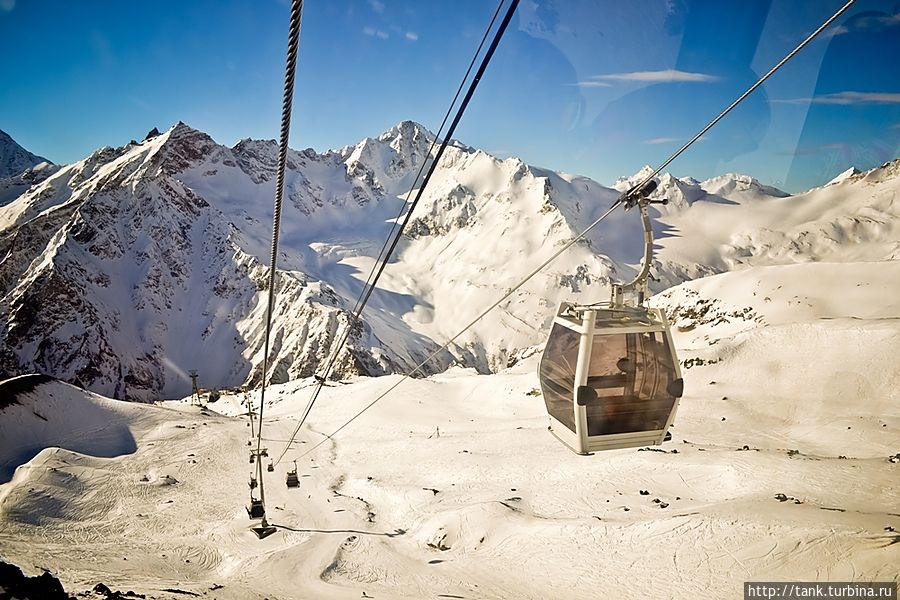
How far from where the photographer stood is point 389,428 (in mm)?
31953

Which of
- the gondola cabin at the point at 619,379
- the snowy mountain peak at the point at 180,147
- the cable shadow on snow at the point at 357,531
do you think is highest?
the snowy mountain peak at the point at 180,147

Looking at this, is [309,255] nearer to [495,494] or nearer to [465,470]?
[465,470]

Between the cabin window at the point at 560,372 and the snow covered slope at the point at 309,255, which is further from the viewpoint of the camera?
the snow covered slope at the point at 309,255

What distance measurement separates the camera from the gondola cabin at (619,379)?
768 cm

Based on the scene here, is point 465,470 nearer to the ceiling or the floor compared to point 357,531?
nearer to the ceiling

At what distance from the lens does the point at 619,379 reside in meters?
8.01

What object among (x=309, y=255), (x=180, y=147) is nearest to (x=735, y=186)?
(x=309, y=255)

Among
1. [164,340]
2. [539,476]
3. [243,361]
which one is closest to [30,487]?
[539,476]

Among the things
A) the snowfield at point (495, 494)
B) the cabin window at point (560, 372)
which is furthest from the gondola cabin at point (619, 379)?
the snowfield at point (495, 494)

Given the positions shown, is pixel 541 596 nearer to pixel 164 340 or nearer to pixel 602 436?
pixel 602 436

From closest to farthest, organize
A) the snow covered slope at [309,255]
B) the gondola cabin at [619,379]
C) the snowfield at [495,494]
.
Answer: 1. the gondola cabin at [619,379]
2. the snowfield at [495,494]
3. the snow covered slope at [309,255]

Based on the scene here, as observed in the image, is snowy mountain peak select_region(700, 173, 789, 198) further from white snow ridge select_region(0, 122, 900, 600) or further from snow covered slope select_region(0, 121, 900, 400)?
white snow ridge select_region(0, 122, 900, 600)

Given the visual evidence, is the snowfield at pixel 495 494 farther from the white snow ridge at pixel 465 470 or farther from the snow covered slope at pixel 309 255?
the snow covered slope at pixel 309 255

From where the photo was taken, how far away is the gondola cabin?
768 centimetres
